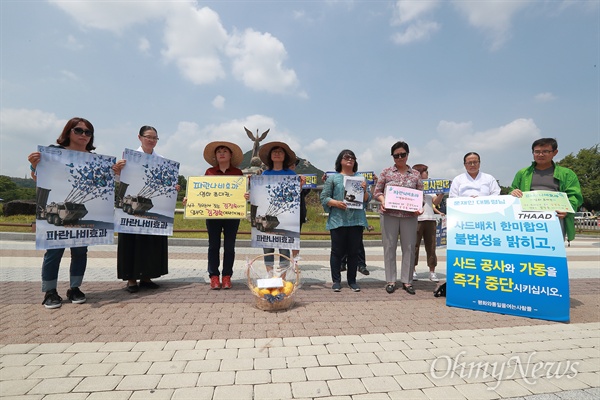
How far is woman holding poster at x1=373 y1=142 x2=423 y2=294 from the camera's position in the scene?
4320 millimetres

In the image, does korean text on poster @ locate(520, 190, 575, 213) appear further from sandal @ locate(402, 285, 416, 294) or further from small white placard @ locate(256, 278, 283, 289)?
small white placard @ locate(256, 278, 283, 289)

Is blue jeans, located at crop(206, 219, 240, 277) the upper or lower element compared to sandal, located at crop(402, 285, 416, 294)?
upper

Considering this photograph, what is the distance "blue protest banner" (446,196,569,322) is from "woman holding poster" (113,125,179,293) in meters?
4.01

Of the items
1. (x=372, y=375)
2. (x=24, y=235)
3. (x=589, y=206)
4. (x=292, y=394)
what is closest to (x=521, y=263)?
(x=372, y=375)

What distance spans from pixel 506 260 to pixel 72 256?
529cm

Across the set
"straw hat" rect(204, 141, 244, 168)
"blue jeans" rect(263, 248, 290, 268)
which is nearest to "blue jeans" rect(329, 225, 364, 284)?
"blue jeans" rect(263, 248, 290, 268)

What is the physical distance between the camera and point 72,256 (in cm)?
372

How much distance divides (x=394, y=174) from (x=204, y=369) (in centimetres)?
347

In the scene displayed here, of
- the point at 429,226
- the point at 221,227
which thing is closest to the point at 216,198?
the point at 221,227

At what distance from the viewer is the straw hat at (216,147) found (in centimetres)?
446

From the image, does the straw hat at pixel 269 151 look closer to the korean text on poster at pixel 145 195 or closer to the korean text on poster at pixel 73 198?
the korean text on poster at pixel 145 195

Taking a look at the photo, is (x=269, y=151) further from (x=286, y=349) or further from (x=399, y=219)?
(x=286, y=349)

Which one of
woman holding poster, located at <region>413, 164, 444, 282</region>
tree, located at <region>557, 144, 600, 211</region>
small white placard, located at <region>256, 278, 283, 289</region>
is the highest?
tree, located at <region>557, 144, 600, 211</region>

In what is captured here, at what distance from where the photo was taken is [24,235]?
1005 cm
